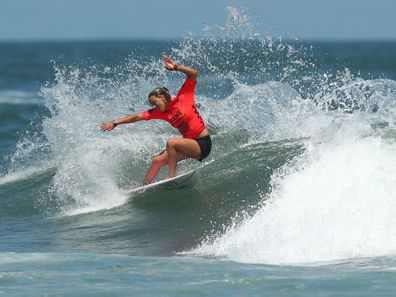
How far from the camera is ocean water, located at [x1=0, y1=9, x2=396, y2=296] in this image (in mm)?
8852

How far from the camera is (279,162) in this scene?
13258mm

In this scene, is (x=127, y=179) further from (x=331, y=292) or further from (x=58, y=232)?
(x=331, y=292)

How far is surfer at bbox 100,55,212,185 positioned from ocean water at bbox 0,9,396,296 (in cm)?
70

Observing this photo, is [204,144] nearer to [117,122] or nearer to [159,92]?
[159,92]

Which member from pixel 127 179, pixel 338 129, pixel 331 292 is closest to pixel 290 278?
pixel 331 292

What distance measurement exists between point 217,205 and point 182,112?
127cm

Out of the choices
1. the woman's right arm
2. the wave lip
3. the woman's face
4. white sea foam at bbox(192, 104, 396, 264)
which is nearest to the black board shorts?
the woman's face

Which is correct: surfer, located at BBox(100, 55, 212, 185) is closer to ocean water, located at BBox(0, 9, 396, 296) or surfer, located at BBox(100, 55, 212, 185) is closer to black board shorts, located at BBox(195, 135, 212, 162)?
black board shorts, located at BBox(195, 135, 212, 162)

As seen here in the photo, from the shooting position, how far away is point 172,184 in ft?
41.3

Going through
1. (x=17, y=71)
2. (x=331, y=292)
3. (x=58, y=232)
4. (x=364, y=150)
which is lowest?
(x=331, y=292)

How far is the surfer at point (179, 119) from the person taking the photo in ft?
39.4

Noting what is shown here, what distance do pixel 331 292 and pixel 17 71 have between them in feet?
168

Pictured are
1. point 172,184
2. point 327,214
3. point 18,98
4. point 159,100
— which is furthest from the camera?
point 18,98

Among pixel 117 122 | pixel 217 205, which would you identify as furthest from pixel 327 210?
pixel 117 122
